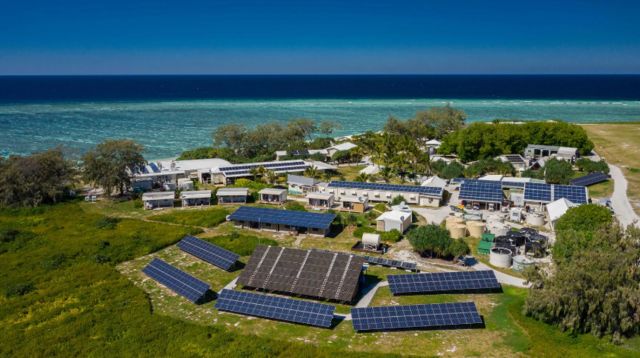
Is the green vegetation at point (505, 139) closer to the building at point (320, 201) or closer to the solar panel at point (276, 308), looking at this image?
the building at point (320, 201)

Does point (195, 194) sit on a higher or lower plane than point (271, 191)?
lower

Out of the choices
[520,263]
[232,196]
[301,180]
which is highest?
[301,180]

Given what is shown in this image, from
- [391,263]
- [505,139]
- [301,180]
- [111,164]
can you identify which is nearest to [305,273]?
[391,263]

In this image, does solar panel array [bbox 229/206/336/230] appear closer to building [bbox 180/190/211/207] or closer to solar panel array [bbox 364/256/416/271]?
solar panel array [bbox 364/256/416/271]

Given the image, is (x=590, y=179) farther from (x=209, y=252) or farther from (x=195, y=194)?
(x=195, y=194)

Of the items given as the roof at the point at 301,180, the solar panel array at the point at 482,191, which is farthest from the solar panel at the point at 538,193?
the roof at the point at 301,180

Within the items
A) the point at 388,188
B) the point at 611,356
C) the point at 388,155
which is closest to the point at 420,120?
the point at 388,155

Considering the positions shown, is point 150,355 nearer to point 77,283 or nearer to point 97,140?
point 77,283
